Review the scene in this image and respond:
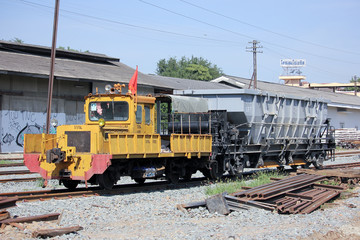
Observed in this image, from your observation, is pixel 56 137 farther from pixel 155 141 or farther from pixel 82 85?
pixel 82 85

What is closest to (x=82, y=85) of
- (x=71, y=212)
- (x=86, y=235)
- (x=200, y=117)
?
(x=200, y=117)

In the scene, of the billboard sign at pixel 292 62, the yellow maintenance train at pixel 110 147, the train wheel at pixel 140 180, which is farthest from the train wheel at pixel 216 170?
the billboard sign at pixel 292 62

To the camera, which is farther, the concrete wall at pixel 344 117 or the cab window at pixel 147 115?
the concrete wall at pixel 344 117

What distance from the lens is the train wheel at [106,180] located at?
12.7 meters

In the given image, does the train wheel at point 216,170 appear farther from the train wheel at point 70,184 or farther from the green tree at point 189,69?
the green tree at point 189,69

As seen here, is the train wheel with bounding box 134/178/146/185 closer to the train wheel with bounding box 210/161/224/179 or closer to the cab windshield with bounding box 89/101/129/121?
the cab windshield with bounding box 89/101/129/121

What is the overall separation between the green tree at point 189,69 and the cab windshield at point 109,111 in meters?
60.0

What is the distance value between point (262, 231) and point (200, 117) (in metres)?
7.90

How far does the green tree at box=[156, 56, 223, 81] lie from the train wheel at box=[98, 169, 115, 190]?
60.8m

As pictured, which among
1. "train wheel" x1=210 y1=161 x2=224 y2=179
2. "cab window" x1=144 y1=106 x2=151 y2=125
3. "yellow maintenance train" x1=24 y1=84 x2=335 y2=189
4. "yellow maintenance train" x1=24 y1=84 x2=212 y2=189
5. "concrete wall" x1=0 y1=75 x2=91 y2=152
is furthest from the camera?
"concrete wall" x1=0 y1=75 x2=91 y2=152

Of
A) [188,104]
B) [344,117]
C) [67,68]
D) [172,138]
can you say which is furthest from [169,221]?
[344,117]

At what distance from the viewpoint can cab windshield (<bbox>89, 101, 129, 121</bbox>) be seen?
43.4ft

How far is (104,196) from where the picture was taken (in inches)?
470

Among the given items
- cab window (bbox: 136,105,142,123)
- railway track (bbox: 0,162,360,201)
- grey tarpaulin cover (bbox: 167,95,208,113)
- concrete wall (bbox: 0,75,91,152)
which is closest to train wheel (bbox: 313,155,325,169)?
grey tarpaulin cover (bbox: 167,95,208,113)
